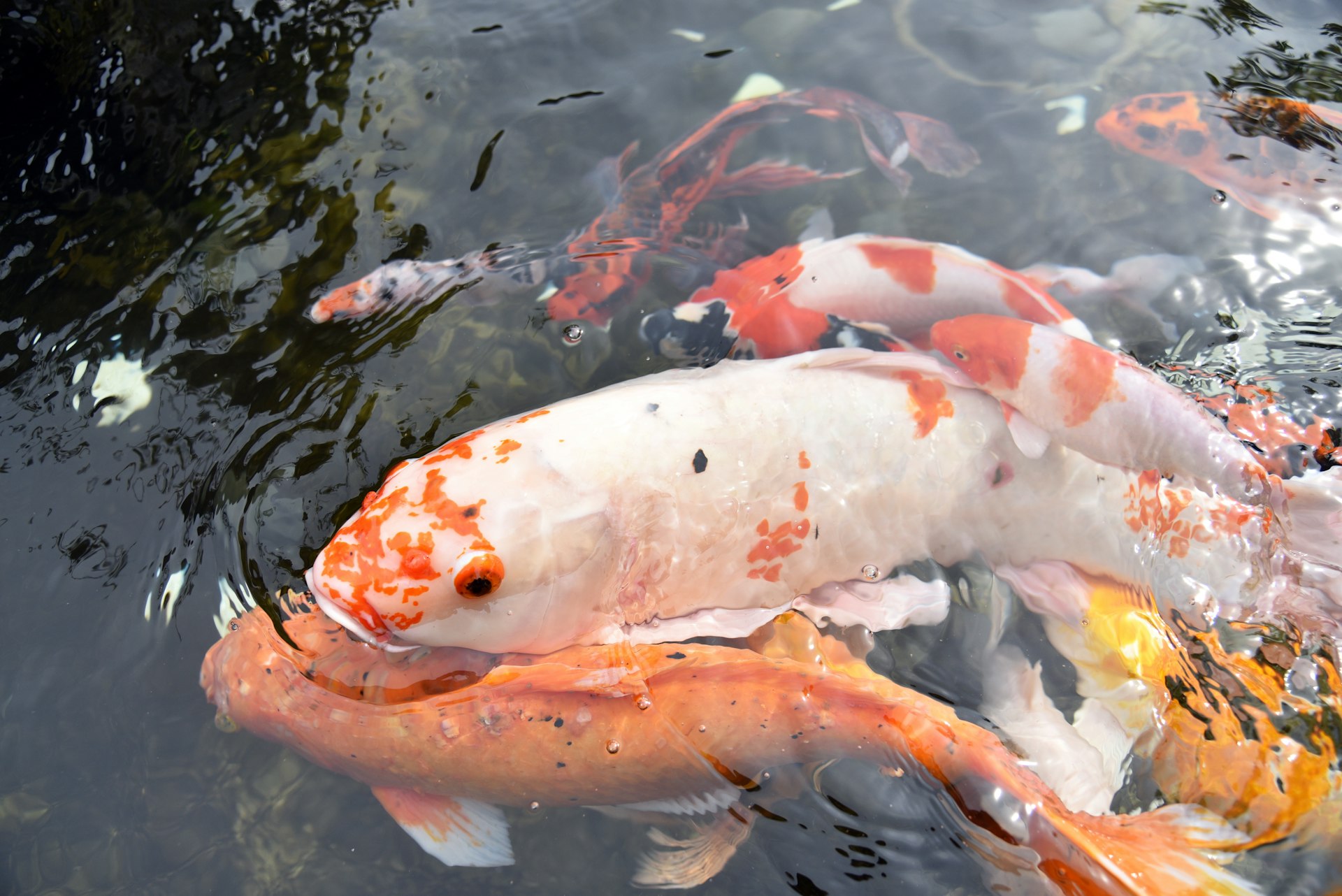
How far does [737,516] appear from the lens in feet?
11.8

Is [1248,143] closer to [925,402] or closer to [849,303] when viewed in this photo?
[849,303]

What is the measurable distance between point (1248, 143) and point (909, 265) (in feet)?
8.01

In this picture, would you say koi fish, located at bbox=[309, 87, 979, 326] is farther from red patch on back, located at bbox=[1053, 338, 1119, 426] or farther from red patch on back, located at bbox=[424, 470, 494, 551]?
red patch on back, located at bbox=[1053, 338, 1119, 426]

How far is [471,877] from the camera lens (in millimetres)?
3529

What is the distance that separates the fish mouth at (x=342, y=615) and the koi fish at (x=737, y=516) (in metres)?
0.01

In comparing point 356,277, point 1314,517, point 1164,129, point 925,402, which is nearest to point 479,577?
point 925,402

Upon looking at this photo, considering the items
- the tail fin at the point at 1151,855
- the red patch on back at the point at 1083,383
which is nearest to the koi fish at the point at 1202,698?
the tail fin at the point at 1151,855

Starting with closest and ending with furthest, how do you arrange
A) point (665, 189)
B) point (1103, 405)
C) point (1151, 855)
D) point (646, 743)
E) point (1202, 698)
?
point (1151, 855), point (646, 743), point (1202, 698), point (1103, 405), point (665, 189)

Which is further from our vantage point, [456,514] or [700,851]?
[700,851]

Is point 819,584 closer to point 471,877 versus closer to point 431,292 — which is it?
point 471,877

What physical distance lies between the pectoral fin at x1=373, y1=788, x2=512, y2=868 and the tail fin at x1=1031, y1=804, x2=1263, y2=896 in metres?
2.01

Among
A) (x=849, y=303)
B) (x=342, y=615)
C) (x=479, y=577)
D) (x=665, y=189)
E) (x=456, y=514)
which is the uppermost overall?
(x=665, y=189)

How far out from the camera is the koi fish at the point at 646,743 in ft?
10.0

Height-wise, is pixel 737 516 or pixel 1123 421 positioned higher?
pixel 1123 421
